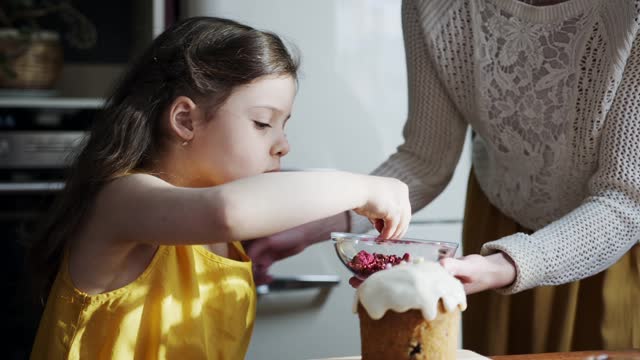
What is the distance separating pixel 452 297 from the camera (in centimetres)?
92

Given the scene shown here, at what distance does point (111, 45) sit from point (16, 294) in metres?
0.75

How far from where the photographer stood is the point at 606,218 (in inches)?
→ 48.5

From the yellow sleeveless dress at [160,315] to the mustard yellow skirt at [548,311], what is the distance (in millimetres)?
528

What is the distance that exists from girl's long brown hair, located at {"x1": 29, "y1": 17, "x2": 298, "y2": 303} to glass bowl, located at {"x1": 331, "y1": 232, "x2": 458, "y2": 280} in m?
0.25

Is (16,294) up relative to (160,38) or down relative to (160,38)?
down

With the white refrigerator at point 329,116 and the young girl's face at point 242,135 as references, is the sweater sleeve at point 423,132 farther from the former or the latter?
the white refrigerator at point 329,116

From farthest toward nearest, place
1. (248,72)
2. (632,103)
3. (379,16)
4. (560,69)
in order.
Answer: (379,16) < (560,69) < (632,103) < (248,72)

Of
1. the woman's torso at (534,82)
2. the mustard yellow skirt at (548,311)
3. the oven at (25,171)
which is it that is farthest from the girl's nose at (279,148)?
the oven at (25,171)

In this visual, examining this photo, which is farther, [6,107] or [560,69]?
[6,107]

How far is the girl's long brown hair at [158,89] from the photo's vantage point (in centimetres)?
114

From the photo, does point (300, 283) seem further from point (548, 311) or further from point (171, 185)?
point (171, 185)

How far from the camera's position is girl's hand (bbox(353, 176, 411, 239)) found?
1045 mm

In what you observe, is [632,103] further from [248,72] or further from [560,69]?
[248,72]

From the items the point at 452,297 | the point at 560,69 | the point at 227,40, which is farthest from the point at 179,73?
the point at 560,69
